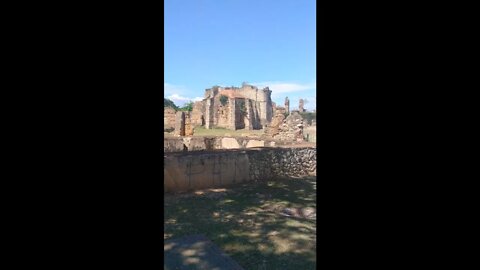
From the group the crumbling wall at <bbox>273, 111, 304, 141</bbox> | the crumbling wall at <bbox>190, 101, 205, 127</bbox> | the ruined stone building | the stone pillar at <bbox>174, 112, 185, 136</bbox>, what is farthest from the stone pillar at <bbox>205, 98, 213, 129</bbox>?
the crumbling wall at <bbox>273, 111, 304, 141</bbox>

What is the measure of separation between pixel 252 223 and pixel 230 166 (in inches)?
137

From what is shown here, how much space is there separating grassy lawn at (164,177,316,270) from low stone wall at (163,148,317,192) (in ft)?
1.34

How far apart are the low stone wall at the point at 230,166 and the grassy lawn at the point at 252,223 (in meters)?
0.41

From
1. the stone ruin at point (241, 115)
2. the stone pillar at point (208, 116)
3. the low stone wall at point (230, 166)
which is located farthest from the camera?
the stone pillar at point (208, 116)

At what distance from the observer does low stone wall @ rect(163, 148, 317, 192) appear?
777 cm

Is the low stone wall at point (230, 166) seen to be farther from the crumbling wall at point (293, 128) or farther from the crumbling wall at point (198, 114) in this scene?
the crumbling wall at point (198, 114)

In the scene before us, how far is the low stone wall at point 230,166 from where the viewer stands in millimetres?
7773

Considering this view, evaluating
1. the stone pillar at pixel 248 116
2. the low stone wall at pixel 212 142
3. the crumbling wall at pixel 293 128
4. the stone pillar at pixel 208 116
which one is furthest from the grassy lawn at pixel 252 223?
the stone pillar at pixel 208 116

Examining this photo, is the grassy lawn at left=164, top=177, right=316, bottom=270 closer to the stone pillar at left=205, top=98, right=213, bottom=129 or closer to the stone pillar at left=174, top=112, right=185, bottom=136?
the stone pillar at left=174, top=112, right=185, bottom=136
